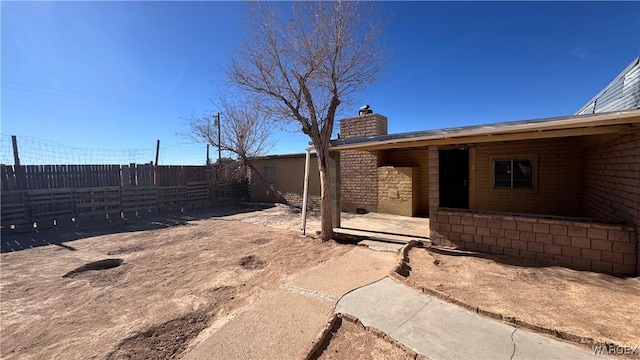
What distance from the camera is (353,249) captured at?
19.1 ft

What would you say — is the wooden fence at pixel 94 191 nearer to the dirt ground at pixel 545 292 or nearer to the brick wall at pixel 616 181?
the dirt ground at pixel 545 292

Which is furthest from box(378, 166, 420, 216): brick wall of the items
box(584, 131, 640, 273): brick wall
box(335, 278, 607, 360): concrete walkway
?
box(335, 278, 607, 360): concrete walkway

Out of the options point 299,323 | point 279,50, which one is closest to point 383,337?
point 299,323

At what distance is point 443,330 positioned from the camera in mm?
2744

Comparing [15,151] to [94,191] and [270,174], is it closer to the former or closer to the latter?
[94,191]

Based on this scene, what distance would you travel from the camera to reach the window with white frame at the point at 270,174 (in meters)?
14.3

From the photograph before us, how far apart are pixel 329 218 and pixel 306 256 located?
139cm

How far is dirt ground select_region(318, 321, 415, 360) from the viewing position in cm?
248

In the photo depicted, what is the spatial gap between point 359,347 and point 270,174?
12.4m

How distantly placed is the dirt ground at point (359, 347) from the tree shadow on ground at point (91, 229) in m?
7.23

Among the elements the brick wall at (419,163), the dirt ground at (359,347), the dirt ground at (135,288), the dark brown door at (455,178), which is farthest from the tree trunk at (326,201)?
the dark brown door at (455,178)

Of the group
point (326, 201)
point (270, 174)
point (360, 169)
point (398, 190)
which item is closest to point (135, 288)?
point (326, 201)

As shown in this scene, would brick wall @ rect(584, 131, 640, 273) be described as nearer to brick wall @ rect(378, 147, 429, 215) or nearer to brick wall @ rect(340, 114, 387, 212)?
brick wall @ rect(378, 147, 429, 215)

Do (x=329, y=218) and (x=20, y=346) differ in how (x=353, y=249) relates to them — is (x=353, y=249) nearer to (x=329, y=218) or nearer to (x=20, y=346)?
(x=329, y=218)
